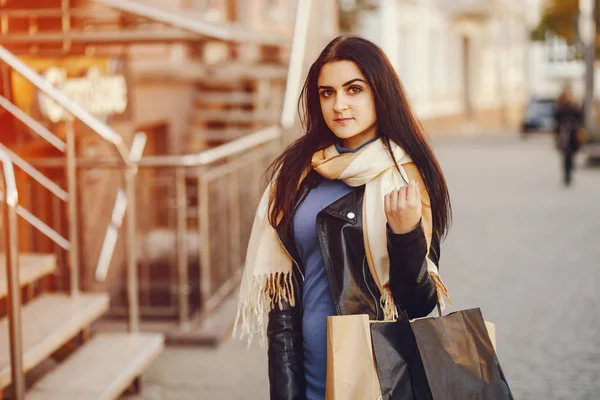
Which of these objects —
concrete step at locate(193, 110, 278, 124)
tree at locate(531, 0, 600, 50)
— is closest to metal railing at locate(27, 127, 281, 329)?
concrete step at locate(193, 110, 278, 124)

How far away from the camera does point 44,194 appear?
8211mm

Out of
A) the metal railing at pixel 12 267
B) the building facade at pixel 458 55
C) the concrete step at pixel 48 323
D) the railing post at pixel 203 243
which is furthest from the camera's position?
the building facade at pixel 458 55

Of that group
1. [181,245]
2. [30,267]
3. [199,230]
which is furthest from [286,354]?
[199,230]

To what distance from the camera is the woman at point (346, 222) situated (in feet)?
9.04

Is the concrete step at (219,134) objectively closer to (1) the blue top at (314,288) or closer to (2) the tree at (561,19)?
(1) the blue top at (314,288)

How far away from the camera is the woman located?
9.04 ft

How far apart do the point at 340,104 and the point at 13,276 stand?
5.76 ft

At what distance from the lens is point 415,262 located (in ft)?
8.74

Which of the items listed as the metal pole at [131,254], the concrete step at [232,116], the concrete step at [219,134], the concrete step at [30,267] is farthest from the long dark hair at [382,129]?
the concrete step at [232,116]

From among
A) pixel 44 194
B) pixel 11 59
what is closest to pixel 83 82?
pixel 44 194

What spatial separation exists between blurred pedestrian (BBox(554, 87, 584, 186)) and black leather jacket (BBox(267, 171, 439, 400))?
14.7 metres

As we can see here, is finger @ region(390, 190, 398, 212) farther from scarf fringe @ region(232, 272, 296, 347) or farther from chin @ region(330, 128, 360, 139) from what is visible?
scarf fringe @ region(232, 272, 296, 347)

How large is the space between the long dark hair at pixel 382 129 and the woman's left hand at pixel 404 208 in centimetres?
23

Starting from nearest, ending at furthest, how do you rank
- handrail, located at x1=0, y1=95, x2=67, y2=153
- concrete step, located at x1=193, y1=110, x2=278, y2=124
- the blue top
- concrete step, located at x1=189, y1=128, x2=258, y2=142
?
the blue top
handrail, located at x1=0, y1=95, x2=67, y2=153
concrete step, located at x1=189, y1=128, x2=258, y2=142
concrete step, located at x1=193, y1=110, x2=278, y2=124
